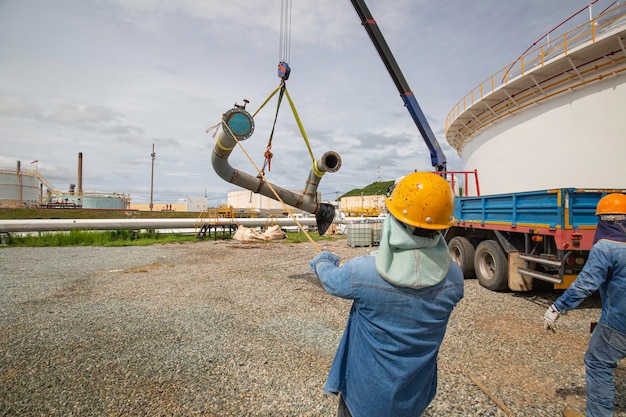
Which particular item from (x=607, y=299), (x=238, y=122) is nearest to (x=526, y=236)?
(x=607, y=299)

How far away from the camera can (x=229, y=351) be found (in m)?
4.17

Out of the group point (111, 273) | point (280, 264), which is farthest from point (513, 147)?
point (111, 273)

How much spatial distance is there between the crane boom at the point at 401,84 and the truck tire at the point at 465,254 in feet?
22.3

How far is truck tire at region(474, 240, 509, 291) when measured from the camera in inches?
267

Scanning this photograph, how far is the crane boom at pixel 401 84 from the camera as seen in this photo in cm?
1219

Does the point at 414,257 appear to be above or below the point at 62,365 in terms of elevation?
above

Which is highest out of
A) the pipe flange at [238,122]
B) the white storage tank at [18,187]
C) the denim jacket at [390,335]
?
the white storage tank at [18,187]

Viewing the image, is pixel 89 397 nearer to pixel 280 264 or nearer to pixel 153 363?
pixel 153 363

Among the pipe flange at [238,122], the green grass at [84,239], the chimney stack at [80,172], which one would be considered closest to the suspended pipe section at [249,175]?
the pipe flange at [238,122]

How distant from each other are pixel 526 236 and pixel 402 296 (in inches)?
234

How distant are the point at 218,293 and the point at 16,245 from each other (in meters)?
13.9

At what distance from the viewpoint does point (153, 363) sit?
3.83 meters

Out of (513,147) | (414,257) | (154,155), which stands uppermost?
(154,155)

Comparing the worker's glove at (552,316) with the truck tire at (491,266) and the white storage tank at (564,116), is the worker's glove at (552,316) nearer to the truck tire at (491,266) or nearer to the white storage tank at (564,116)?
the truck tire at (491,266)
